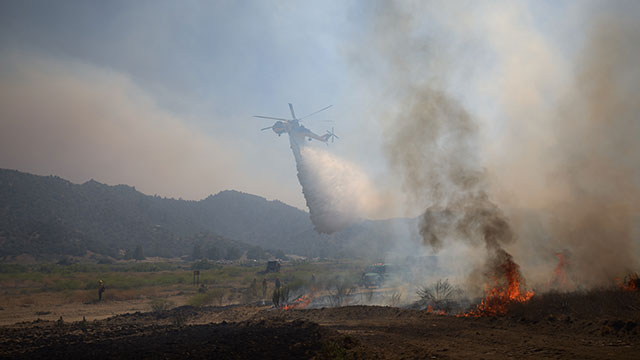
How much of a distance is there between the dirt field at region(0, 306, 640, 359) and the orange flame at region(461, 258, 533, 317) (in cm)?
187

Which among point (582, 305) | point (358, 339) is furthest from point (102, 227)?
point (582, 305)

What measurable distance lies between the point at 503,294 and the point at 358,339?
442 inches

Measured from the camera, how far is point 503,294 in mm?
21891

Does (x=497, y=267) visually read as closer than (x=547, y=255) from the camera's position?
Yes

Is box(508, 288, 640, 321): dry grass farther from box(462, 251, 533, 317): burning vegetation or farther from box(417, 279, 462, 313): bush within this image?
box(417, 279, 462, 313): bush

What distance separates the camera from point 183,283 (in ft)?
156

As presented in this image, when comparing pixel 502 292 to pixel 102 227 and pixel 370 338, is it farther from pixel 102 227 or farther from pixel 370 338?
pixel 102 227

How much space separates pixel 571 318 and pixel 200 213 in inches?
7649

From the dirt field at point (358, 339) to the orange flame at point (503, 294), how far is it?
6.14 feet

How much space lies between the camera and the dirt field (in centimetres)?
1267

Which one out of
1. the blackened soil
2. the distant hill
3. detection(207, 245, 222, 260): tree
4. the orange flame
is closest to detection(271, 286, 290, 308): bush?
the blackened soil

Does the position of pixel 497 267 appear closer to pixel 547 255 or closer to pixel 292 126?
pixel 547 255

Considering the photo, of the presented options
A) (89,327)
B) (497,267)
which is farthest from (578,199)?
(89,327)

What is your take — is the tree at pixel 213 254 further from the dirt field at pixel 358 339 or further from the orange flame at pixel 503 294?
the orange flame at pixel 503 294
